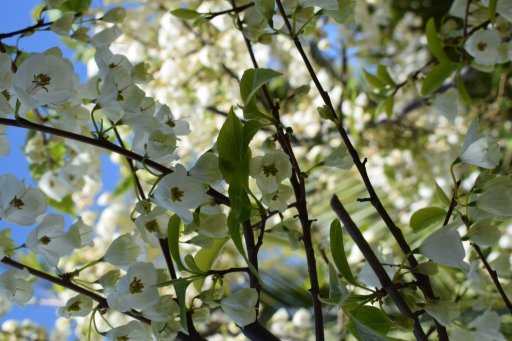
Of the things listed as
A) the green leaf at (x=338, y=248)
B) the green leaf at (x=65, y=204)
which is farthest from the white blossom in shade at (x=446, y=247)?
the green leaf at (x=65, y=204)

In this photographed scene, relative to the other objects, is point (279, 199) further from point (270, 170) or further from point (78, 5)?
point (78, 5)

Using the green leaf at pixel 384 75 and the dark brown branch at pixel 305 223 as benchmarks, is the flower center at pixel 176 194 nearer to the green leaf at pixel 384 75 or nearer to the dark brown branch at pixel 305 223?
the dark brown branch at pixel 305 223

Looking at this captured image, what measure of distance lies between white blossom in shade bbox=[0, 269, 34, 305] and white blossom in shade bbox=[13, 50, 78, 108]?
0.28 ft

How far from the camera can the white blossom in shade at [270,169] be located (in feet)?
0.96

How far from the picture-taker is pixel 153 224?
318 millimetres

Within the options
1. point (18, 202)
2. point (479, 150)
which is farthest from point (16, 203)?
point (479, 150)

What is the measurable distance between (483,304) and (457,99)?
0.50 ft

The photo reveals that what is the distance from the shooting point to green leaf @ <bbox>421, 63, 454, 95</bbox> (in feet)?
1.41

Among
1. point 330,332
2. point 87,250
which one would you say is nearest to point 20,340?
point 87,250

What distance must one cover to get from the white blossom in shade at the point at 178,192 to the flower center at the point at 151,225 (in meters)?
0.03

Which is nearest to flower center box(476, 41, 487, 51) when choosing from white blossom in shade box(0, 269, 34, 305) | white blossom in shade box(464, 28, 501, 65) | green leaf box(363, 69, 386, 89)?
white blossom in shade box(464, 28, 501, 65)

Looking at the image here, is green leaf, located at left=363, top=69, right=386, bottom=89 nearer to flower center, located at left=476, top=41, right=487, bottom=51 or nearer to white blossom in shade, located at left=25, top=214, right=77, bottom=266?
flower center, located at left=476, top=41, right=487, bottom=51

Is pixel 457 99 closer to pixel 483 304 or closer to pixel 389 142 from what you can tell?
pixel 483 304

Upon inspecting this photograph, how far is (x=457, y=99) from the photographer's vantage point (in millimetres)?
469
